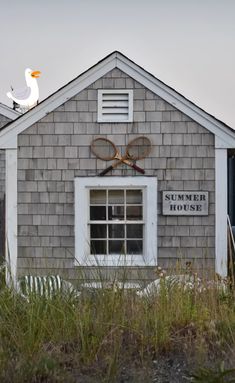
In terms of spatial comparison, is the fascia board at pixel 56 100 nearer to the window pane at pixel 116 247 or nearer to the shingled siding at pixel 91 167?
the shingled siding at pixel 91 167

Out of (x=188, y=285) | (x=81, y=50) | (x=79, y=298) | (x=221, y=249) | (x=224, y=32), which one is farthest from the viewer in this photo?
(x=81, y=50)

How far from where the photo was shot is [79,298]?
6340mm

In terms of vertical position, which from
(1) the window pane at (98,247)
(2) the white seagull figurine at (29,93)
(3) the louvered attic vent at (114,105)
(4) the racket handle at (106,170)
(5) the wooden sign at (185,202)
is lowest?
(1) the window pane at (98,247)

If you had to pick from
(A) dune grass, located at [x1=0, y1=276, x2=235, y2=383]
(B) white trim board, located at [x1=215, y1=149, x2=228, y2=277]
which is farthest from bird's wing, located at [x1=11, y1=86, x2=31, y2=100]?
(A) dune grass, located at [x1=0, y1=276, x2=235, y2=383]

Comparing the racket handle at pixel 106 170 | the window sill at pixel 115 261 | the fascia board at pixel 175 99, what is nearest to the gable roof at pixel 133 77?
the fascia board at pixel 175 99

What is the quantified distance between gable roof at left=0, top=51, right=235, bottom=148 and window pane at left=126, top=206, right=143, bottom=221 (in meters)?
1.64

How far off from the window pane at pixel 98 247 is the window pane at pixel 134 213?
59cm

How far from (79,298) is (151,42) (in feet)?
27.4

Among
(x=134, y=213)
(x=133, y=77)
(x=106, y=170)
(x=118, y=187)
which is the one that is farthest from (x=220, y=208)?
(x=133, y=77)

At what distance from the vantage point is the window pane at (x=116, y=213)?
10164 millimetres

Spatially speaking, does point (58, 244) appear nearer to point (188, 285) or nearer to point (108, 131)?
point (108, 131)

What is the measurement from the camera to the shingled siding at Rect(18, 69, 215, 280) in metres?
10.0

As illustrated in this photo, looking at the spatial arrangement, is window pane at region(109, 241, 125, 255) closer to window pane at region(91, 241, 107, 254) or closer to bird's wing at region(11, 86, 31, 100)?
window pane at region(91, 241, 107, 254)

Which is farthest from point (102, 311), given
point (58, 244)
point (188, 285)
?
point (58, 244)
